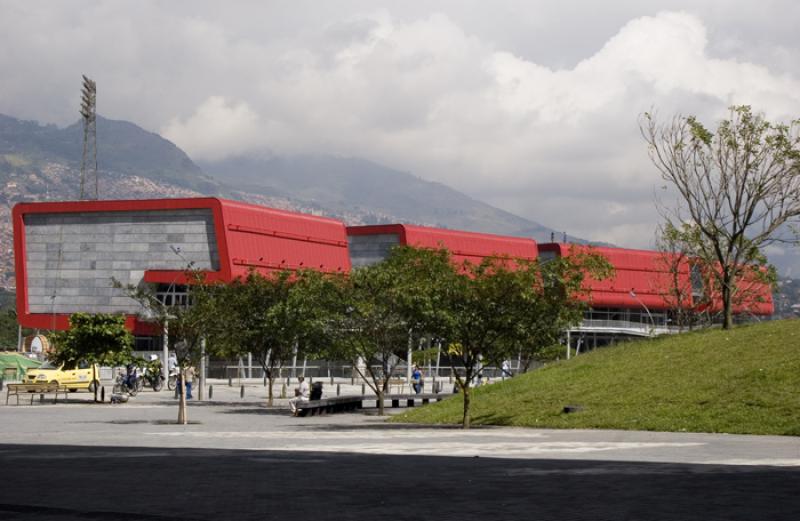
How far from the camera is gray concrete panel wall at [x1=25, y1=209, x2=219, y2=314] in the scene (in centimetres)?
9381

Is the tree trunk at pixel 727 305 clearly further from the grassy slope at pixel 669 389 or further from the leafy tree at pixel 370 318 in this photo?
the leafy tree at pixel 370 318

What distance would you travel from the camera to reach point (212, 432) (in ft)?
106

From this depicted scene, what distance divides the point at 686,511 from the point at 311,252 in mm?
87726

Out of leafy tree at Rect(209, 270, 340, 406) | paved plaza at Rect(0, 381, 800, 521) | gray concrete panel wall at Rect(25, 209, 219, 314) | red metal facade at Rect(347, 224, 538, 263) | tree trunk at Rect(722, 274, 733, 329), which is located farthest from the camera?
red metal facade at Rect(347, 224, 538, 263)

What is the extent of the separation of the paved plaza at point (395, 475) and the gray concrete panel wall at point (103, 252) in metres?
61.2

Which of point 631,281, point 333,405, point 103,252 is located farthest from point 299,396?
point 631,281

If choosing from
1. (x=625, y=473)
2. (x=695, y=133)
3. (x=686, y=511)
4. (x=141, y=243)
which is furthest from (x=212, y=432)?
(x=141, y=243)

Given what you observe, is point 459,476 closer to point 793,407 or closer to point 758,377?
A: point 793,407

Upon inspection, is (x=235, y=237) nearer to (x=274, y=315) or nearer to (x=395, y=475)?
(x=274, y=315)

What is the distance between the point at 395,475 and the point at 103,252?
3233 inches

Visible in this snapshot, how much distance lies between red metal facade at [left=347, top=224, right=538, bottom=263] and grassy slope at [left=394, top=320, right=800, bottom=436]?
5963 cm

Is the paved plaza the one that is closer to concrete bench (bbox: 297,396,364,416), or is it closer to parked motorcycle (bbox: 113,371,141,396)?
concrete bench (bbox: 297,396,364,416)

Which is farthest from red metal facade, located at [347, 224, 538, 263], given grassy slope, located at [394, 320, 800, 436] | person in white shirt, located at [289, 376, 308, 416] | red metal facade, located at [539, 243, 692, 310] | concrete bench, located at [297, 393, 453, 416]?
grassy slope, located at [394, 320, 800, 436]

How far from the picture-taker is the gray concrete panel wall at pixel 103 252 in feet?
308
